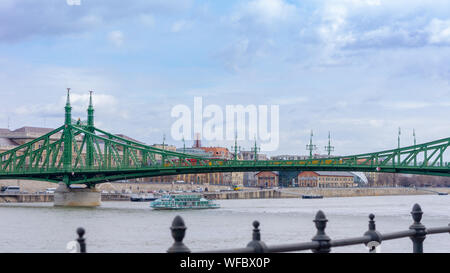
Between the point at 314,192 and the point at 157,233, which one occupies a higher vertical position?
the point at 314,192

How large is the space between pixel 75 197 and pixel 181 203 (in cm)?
1016

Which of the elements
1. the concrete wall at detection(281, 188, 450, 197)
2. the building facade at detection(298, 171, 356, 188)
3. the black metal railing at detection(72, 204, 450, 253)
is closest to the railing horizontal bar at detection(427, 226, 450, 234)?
the black metal railing at detection(72, 204, 450, 253)

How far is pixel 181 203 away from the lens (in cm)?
7338

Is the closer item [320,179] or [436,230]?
[436,230]

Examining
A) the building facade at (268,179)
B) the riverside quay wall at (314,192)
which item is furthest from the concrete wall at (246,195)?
the building facade at (268,179)

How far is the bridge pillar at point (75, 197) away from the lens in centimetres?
7188

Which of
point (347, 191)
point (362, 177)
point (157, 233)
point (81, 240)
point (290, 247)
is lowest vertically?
point (157, 233)

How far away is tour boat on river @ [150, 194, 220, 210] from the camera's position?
2830 inches

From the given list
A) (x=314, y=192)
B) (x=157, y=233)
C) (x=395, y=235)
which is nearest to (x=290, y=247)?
(x=395, y=235)

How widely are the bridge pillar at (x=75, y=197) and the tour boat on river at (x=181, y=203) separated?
19.3 ft

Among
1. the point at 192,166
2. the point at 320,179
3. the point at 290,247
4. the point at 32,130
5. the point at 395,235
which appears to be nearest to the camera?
the point at 290,247

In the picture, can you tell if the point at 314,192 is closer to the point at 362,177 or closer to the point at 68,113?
the point at 362,177

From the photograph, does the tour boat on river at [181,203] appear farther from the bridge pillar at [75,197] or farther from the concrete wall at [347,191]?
the concrete wall at [347,191]

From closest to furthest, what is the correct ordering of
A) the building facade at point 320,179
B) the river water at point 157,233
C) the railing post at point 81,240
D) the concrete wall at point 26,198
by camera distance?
the railing post at point 81,240 → the river water at point 157,233 → the concrete wall at point 26,198 → the building facade at point 320,179
